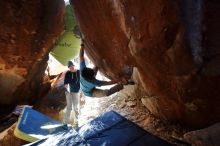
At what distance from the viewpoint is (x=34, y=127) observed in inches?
197

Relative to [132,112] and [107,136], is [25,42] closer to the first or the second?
[132,112]

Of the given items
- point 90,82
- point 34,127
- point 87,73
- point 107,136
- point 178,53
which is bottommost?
point 34,127

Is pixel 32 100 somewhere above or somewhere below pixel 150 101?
below

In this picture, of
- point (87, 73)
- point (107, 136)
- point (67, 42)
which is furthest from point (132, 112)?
point (67, 42)

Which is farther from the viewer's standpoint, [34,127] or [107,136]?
[34,127]

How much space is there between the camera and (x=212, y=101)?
3.14m

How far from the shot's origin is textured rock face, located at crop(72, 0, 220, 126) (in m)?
2.81

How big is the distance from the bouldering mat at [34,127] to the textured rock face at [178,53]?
6.76 feet

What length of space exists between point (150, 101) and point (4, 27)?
14.7 feet

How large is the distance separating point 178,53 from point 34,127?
3285 mm

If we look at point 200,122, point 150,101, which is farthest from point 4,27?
point 200,122

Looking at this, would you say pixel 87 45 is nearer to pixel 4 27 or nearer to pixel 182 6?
pixel 4 27

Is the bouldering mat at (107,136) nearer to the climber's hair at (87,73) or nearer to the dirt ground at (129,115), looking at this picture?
the dirt ground at (129,115)

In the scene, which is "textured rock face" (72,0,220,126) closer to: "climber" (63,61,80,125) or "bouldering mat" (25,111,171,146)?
"bouldering mat" (25,111,171,146)
